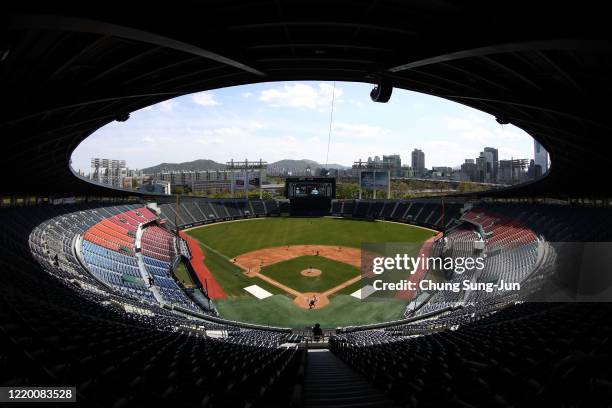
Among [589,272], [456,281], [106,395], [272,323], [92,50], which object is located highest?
[92,50]

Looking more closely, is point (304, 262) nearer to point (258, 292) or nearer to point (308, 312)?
point (258, 292)

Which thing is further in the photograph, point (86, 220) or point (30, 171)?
point (86, 220)

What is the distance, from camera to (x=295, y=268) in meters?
41.3

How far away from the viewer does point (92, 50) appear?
9.95 metres

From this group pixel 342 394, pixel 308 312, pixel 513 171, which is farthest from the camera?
pixel 513 171

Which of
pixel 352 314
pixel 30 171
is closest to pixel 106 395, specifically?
pixel 352 314

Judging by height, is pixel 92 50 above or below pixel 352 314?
above

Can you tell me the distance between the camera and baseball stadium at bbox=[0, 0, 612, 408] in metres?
4.95

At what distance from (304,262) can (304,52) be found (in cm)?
3381

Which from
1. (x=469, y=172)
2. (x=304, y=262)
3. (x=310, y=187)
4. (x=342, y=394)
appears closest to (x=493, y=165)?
(x=469, y=172)

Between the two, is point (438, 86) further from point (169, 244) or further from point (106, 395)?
point (169, 244)

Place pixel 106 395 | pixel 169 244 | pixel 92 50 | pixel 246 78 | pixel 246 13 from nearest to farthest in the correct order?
pixel 106 395 < pixel 246 13 < pixel 92 50 < pixel 246 78 < pixel 169 244

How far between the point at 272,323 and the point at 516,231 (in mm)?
29218

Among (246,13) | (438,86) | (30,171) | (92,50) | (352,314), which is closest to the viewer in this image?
(246,13)
